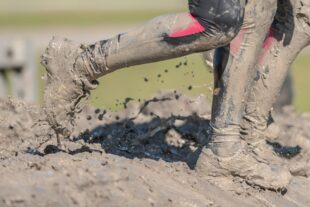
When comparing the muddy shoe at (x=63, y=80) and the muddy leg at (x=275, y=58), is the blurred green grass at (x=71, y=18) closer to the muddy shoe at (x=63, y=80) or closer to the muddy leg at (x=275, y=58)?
the muddy leg at (x=275, y=58)

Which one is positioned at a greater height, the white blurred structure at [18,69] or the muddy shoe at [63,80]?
the muddy shoe at [63,80]

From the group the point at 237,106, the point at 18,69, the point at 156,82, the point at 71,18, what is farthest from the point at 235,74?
the point at 71,18

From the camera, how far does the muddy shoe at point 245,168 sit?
5113mm

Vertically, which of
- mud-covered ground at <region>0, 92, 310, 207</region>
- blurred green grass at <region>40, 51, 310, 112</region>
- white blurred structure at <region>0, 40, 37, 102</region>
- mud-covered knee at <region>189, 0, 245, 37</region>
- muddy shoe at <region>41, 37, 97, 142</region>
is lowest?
blurred green grass at <region>40, 51, 310, 112</region>

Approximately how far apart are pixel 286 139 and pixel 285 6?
1535 mm

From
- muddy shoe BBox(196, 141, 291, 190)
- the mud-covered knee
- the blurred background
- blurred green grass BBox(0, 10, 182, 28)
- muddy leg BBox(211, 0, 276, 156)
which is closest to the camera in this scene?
the mud-covered knee

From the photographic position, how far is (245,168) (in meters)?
5.15

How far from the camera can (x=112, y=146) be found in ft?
18.9

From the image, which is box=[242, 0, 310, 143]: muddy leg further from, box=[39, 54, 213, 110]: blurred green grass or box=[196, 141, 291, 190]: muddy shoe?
box=[39, 54, 213, 110]: blurred green grass

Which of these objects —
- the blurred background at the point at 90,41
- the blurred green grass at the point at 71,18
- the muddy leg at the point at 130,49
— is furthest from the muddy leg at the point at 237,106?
the blurred green grass at the point at 71,18

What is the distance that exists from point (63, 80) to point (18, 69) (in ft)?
19.8

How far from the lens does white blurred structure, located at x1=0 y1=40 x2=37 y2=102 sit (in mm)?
10648

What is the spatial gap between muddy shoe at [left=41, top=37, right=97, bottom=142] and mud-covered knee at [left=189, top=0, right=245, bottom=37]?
0.72m

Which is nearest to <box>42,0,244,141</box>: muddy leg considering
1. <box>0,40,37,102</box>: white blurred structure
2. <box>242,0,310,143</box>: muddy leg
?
<box>242,0,310,143</box>: muddy leg
